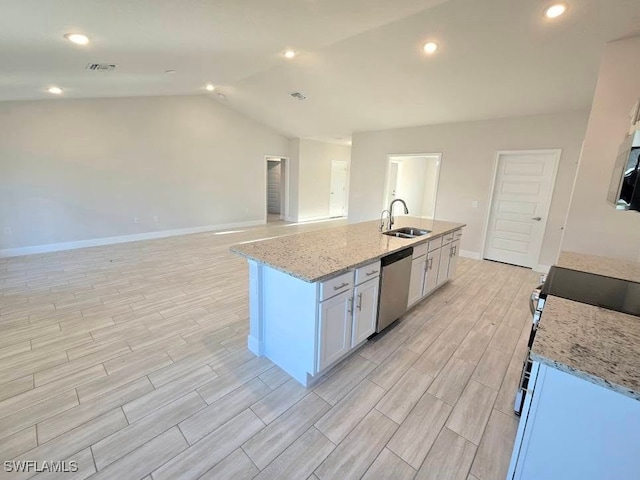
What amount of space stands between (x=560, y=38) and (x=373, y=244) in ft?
9.62

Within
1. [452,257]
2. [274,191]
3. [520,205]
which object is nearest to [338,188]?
[274,191]

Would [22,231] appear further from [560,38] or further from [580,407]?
[560,38]

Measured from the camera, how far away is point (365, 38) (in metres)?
→ 3.52

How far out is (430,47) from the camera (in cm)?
341

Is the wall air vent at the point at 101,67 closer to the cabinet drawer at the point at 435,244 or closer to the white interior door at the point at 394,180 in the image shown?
the cabinet drawer at the point at 435,244

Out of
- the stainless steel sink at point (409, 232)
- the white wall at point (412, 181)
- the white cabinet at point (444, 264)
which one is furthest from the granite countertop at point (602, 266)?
→ the white wall at point (412, 181)

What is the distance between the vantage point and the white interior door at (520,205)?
187 inches

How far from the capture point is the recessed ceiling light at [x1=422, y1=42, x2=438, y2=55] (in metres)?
3.35

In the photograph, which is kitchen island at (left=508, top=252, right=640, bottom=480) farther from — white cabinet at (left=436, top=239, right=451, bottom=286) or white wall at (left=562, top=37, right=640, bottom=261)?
white wall at (left=562, top=37, right=640, bottom=261)

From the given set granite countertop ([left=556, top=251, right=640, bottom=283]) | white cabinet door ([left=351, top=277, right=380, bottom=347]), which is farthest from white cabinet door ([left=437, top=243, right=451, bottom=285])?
white cabinet door ([left=351, top=277, right=380, bottom=347])

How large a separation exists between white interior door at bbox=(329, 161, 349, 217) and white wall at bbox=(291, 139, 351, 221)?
0.19m

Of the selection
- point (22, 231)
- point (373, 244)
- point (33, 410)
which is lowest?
point (33, 410)

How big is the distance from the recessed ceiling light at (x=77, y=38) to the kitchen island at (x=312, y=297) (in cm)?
208

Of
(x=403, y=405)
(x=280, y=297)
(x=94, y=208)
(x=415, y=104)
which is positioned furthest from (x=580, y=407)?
(x=94, y=208)
